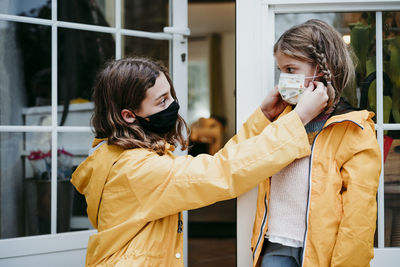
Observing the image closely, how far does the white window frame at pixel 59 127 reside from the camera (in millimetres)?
1884

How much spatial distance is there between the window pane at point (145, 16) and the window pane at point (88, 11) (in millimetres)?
90

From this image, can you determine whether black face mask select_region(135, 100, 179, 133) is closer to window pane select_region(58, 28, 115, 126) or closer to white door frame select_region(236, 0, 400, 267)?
white door frame select_region(236, 0, 400, 267)

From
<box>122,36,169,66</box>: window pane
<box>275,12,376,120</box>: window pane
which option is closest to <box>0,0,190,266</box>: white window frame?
<box>122,36,169,66</box>: window pane

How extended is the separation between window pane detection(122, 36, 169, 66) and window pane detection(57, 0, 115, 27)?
0.13 meters

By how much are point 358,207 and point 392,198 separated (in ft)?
2.13

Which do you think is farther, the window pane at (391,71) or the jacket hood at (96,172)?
the window pane at (391,71)

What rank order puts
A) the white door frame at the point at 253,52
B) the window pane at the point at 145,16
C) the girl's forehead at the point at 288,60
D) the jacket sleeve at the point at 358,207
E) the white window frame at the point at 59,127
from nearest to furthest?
the jacket sleeve at the point at 358,207
the girl's forehead at the point at 288,60
the white door frame at the point at 253,52
the white window frame at the point at 59,127
the window pane at the point at 145,16

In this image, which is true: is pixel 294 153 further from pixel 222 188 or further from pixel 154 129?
pixel 154 129

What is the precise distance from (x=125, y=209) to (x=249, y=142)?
52cm

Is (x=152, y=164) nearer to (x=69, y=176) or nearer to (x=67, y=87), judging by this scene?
(x=69, y=176)

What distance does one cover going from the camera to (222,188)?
4.22 feet

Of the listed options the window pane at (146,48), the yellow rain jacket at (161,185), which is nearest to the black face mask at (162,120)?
the yellow rain jacket at (161,185)

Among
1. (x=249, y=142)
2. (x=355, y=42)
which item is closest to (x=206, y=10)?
(x=355, y=42)

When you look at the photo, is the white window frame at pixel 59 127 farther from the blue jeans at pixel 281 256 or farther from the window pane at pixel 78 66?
the blue jeans at pixel 281 256
